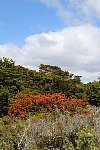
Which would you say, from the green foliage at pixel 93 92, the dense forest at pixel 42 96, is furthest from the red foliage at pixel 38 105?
the green foliage at pixel 93 92

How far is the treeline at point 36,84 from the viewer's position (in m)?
37.5

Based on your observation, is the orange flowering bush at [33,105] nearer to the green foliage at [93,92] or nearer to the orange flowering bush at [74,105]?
the orange flowering bush at [74,105]

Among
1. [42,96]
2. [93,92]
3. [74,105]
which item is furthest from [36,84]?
[74,105]

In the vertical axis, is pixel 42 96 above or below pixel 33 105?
above

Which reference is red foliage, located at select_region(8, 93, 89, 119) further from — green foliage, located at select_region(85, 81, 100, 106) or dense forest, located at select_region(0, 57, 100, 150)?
green foliage, located at select_region(85, 81, 100, 106)

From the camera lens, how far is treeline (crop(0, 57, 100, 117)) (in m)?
37.5

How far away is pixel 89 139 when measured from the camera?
10.2 m

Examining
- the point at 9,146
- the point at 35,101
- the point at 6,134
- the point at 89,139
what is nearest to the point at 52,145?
the point at 6,134

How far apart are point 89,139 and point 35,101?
2108 centimetres

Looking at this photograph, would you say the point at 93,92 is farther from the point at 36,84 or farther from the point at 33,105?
the point at 33,105

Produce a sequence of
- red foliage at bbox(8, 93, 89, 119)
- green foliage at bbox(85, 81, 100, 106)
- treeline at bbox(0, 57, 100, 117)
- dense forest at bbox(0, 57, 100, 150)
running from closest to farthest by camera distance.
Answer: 1. dense forest at bbox(0, 57, 100, 150)
2. red foliage at bbox(8, 93, 89, 119)
3. treeline at bbox(0, 57, 100, 117)
4. green foliage at bbox(85, 81, 100, 106)

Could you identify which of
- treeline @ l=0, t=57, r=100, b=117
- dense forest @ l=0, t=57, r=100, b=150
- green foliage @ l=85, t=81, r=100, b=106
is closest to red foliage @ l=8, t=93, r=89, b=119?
dense forest @ l=0, t=57, r=100, b=150

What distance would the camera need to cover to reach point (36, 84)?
39656 mm

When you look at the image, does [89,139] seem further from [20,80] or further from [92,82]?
[92,82]
